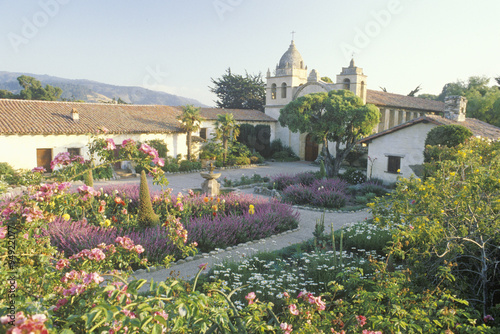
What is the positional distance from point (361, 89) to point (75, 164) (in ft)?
88.7

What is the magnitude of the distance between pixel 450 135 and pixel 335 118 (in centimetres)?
641

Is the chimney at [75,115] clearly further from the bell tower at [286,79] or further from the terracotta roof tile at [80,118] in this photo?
the bell tower at [286,79]

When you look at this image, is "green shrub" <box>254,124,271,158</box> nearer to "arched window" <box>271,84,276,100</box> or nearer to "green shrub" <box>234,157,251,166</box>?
"arched window" <box>271,84,276,100</box>

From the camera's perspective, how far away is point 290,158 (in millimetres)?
31781

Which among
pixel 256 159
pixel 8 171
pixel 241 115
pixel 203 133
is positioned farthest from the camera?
pixel 241 115

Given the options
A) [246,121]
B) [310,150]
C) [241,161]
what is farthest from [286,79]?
[241,161]

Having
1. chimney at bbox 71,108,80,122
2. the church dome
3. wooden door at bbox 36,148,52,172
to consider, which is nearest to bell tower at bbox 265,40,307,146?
the church dome

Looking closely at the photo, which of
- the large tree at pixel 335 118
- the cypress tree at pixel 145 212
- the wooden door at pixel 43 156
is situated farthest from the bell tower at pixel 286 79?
the cypress tree at pixel 145 212

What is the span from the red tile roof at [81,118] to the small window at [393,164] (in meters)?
15.4

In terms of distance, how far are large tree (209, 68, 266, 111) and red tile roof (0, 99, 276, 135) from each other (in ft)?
47.5

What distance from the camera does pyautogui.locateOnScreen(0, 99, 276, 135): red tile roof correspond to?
2061cm

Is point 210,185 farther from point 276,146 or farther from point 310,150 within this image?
point 310,150

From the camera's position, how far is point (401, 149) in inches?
738

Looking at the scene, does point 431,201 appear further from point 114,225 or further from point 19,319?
point 114,225
